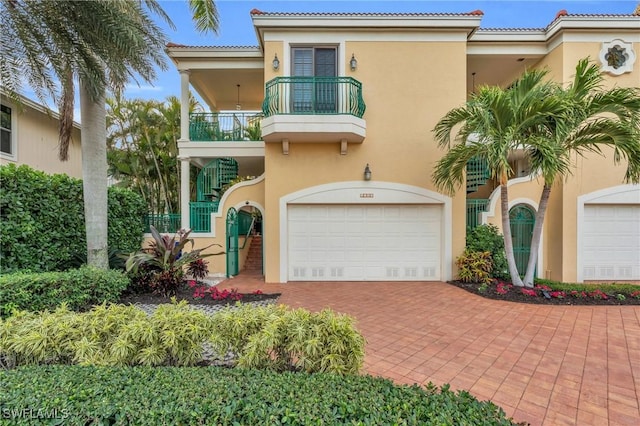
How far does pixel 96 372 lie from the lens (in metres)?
2.55

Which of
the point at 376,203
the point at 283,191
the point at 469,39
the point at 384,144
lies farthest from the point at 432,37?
the point at 283,191

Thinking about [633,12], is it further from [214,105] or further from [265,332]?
[214,105]

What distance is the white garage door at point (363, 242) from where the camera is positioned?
865 cm

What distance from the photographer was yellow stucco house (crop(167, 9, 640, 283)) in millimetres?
8258

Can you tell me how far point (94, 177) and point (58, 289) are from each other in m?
2.55

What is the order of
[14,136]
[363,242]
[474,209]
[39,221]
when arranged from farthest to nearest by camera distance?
[14,136]
[474,209]
[363,242]
[39,221]

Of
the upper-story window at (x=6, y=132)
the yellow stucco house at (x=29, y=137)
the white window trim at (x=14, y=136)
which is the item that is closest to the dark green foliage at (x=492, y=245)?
the yellow stucco house at (x=29, y=137)

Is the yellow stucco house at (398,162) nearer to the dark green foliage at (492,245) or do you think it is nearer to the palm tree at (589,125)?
the dark green foliage at (492,245)

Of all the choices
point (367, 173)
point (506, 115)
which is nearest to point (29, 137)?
point (367, 173)

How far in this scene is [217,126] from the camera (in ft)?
33.5

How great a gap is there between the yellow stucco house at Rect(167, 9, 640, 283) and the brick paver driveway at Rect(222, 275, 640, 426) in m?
2.02

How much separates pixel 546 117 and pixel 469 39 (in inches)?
162

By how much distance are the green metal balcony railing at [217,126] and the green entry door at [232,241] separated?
2805 millimetres

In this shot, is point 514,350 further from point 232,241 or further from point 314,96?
point 232,241
